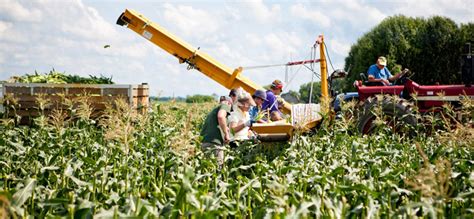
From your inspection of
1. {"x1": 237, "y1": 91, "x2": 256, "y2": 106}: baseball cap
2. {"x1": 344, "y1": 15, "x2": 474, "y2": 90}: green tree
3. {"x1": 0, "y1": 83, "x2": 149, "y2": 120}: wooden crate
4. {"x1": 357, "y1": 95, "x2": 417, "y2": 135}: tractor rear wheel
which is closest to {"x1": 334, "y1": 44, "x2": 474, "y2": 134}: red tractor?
{"x1": 357, "y1": 95, "x2": 417, "y2": 135}: tractor rear wheel

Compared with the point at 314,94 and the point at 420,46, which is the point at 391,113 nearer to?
the point at 314,94

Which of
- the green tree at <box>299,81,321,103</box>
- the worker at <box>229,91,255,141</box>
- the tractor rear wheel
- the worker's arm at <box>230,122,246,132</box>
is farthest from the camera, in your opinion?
the green tree at <box>299,81,321,103</box>

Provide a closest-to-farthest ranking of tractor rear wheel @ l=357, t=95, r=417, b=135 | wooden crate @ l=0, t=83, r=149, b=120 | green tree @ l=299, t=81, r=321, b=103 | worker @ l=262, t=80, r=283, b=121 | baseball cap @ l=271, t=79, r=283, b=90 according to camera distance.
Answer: tractor rear wheel @ l=357, t=95, r=417, b=135
worker @ l=262, t=80, r=283, b=121
baseball cap @ l=271, t=79, r=283, b=90
wooden crate @ l=0, t=83, r=149, b=120
green tree @ l=299, t=81, r=321, b=103

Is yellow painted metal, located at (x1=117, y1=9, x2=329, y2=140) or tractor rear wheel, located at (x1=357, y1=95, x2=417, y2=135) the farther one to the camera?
yellow painted metal, located at (x1=117, y1=9, x2=329, y2=140)

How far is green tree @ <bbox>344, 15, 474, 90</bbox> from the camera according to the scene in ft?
105

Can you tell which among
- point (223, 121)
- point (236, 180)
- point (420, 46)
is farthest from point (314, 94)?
point (420, 46)

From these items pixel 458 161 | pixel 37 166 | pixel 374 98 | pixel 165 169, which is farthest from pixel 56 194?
pixel 374 98

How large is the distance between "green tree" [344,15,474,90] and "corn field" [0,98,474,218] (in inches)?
963

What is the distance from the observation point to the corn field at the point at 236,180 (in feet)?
13.5

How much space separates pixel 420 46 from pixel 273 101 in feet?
82.6

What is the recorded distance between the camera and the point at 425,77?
3247 cm

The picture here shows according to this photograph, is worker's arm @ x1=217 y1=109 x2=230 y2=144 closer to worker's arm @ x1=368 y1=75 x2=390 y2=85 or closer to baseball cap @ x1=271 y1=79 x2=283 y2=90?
baseball cap @ x1=271 y1=79 x2=283 y2=90

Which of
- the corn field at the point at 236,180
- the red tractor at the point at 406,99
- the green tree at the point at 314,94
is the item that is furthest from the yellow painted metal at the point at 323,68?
the corn field at the point at 236,180

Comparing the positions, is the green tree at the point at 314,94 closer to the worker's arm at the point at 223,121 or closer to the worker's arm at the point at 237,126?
the worker's arm at the point at 237,126
